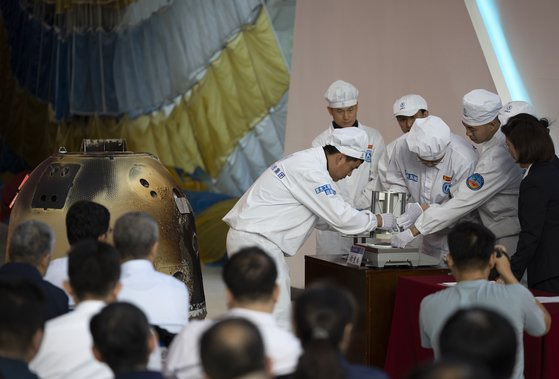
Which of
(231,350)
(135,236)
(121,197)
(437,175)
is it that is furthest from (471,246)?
(121,197)

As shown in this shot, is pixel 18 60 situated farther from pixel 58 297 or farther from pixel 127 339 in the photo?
pixel 127 339

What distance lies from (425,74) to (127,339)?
453 cm

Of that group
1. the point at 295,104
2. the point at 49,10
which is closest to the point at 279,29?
the point at 295,104

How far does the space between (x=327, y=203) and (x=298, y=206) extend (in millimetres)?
189

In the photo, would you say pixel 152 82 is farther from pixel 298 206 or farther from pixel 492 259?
pixel 492 259

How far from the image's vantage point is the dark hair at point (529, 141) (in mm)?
4102

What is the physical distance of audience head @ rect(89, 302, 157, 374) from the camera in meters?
2.29

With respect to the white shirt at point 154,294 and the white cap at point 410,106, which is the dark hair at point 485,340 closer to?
the white shirt at point 154,294

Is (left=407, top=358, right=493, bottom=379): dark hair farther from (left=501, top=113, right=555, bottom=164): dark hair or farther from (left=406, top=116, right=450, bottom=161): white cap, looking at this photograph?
(left=406, top=116, right=450, bottom=161): white cap

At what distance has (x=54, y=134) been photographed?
38.0 feet

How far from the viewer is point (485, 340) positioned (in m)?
2.09

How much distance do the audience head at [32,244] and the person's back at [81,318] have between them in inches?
16.6

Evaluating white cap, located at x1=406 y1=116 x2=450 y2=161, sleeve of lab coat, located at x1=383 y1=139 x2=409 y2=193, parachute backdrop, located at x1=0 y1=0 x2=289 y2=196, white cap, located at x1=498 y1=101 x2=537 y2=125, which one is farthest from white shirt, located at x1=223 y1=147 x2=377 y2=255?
parachute backdrop, located at x1=0 y1=0 x2=289 y2=196

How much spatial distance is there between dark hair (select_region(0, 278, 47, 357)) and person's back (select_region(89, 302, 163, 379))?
24cm
